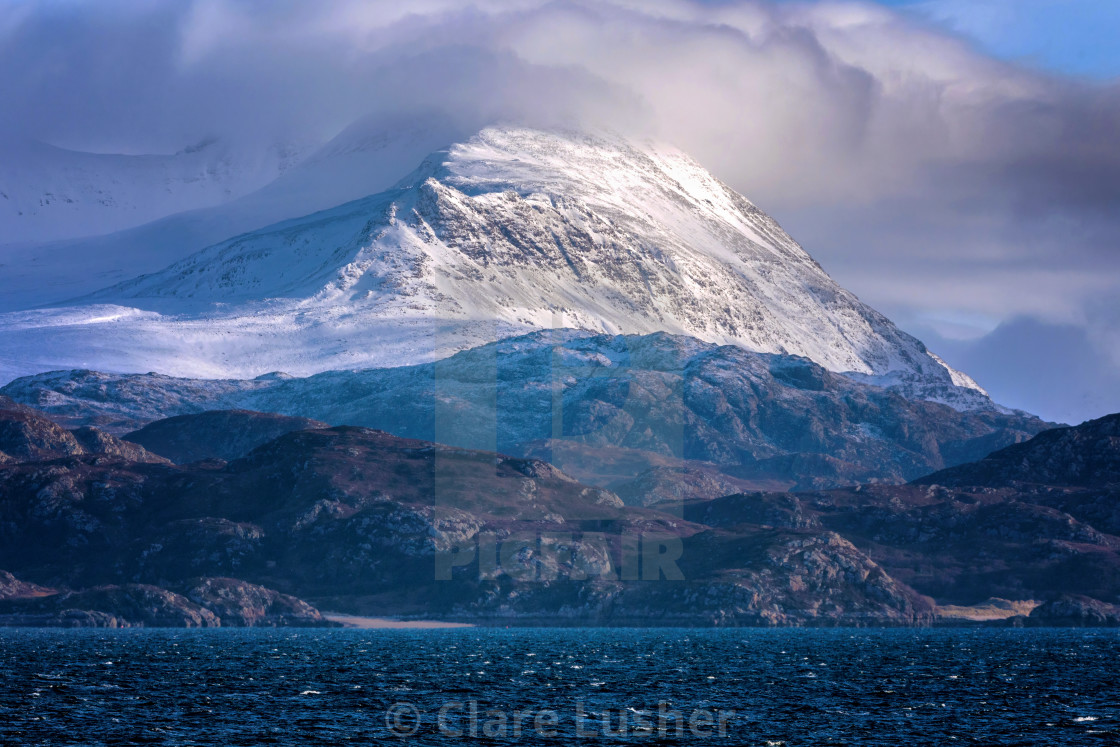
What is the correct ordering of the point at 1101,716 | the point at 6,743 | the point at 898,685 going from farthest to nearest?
the point at 898,685 → the point at 1101,716 → the point at 6,743

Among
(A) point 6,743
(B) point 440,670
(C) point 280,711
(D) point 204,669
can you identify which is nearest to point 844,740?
(C) point 280,711

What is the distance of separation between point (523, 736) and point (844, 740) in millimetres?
27443

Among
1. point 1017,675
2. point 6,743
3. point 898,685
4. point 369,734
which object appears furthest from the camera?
→ point 1017,675

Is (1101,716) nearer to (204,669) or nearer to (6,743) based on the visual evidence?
(6,743)

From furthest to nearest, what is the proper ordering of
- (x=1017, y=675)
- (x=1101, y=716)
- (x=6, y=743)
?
(x=1017, y=675) → (x=1101, y=716) → (x=6, y=743)

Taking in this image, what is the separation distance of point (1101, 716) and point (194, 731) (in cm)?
8474

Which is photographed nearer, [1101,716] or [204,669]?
[1101,716]

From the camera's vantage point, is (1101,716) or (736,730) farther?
(1101,716)

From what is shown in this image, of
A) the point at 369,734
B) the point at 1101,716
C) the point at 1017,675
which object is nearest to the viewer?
the point at 369,734

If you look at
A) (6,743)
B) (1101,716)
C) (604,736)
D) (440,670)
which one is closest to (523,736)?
(604,736)

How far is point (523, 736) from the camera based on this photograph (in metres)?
126

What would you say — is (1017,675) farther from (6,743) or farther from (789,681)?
(6,743)

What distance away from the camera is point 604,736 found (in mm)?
125312

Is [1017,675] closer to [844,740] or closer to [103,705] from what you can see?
[844,740]
